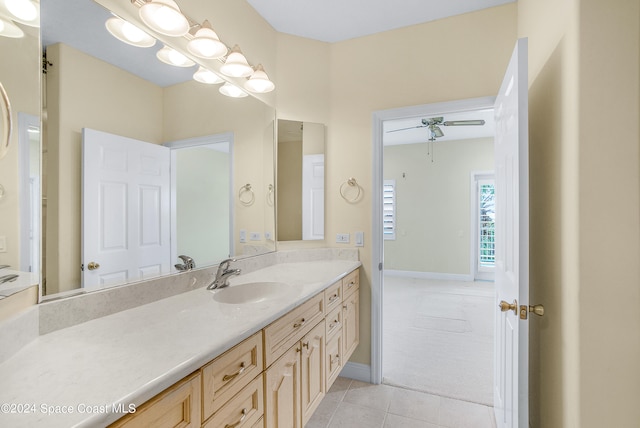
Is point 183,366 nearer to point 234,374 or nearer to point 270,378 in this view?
point 234,374

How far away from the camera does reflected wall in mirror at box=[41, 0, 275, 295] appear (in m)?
1.05

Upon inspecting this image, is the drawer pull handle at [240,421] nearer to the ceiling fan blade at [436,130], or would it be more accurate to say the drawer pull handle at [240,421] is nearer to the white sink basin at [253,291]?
the white sink basin at [253,291]

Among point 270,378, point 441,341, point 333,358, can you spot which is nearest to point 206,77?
point 270,378

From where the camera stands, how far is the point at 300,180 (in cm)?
245

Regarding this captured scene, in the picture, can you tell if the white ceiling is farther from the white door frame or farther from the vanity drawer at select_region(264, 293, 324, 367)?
the vanity drawer at select_region(264, 293, 324, 367)

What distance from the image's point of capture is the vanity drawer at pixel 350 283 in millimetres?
2068

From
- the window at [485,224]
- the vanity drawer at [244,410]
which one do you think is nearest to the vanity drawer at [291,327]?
the vanity drawer at [244,410]

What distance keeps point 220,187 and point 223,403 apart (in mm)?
1229

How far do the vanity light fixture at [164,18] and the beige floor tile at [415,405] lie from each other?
99.2 inches

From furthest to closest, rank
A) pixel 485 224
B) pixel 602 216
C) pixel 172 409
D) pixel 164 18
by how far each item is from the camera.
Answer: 1. pixel 485 224
2. pixel 164 18
3. pixel 602 216
4. pixel 172 409

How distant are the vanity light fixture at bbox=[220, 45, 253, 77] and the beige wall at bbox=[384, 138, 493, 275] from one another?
4.63m

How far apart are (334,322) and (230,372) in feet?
3.25

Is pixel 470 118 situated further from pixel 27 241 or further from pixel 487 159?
pixel 27 241

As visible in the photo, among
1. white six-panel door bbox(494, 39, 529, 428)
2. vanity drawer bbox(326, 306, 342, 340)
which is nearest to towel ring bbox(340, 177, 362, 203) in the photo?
vanity drawer bbox(326, 306, 342, 340)
